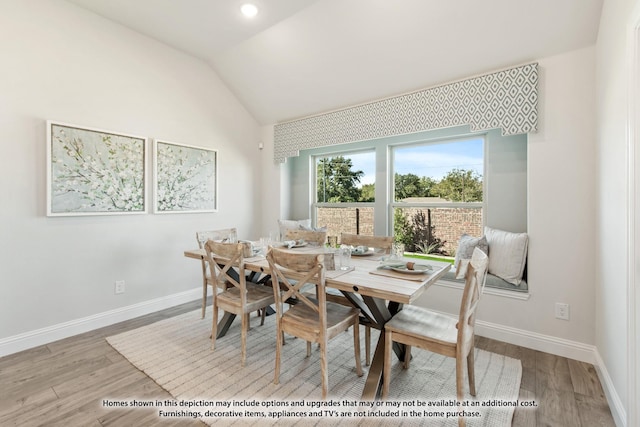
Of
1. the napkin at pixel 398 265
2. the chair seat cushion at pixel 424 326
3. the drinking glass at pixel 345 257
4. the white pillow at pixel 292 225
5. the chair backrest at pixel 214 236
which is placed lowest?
the chair seat cushion at pixel 424 326

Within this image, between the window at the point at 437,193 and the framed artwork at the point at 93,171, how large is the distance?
3.07m

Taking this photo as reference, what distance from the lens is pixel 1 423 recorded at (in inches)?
67.0

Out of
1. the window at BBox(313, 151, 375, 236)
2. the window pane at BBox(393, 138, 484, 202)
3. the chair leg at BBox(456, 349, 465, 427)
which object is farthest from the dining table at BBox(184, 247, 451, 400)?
the window at BBox(313, 151, 375, 236)

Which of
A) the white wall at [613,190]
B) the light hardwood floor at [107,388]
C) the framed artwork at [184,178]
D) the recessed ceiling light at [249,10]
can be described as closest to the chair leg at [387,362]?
the light hardwood floor at [107,388]

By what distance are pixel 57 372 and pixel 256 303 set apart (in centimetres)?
152

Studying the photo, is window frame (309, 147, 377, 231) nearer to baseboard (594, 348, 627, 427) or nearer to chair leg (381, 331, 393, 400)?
chair leg (381, 331, 393, 400)

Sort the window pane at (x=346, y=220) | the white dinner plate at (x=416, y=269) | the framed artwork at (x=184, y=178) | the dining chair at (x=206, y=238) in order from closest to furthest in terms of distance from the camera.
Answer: the white dinner plate at (x=416, y=269), the dining chair at (x=206, y=238), the framed artwork at (x=184, y=178), the window pane at (x=346, y=220)

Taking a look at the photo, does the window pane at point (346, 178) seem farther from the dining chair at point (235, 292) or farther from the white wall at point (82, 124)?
the dining chair at point (235, 292)

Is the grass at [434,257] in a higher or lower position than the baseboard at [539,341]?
higher

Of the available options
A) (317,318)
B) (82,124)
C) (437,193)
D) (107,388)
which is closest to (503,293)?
(437,193)

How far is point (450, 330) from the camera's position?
1829 millimetres

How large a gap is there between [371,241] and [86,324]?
2899mm

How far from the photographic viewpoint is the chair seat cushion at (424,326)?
1.74m

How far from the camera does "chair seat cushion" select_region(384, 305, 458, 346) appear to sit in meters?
1.74
